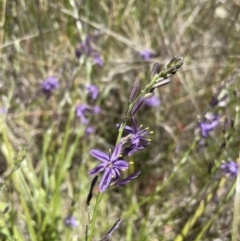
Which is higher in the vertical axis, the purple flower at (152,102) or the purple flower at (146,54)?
the purple flower at (146,54)

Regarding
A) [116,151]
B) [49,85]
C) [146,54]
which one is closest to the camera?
[116,151]

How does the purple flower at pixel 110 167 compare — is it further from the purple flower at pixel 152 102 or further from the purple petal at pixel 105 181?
the purple flower at pixel 152 102

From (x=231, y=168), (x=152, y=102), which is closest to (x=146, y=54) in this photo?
(x=152, y=102)

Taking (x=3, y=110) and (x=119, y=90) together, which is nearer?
(x=3, y=110)

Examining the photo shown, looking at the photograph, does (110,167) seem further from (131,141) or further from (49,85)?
(49,85)

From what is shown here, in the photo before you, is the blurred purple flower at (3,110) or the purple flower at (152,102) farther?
the purple flower at (152,102)

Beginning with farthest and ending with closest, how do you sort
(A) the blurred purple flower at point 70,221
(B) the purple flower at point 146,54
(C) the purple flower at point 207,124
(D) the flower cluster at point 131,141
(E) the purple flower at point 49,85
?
(B) the purple flower at point 146,54, (E) the purple flower at point 49,85, (A) the blurred purple flower at point 70,221, (C) the purple flower at point 207,124, (D) the flower cluster at point 131,141

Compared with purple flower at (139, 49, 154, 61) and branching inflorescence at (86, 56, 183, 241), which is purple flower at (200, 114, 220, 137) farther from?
purple flower at (139, 49, 154, 61)

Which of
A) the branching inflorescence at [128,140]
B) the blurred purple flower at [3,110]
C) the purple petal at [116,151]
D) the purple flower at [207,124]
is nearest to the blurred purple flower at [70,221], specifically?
the blurred purple flower at [3,110]

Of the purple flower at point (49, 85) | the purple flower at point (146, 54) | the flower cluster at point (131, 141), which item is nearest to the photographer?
the flower cluster at point (131, 141)

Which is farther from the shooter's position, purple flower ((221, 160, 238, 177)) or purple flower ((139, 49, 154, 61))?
purple flower ((139, 49, 154, 61))

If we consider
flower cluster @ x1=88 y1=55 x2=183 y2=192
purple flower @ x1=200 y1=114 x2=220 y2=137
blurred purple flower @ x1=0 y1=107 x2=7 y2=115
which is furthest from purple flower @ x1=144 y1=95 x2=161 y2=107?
flower cluster @ x1=88 y1=55 x2=183 y2=192

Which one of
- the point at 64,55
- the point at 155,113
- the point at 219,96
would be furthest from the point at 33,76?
the point at 219,96

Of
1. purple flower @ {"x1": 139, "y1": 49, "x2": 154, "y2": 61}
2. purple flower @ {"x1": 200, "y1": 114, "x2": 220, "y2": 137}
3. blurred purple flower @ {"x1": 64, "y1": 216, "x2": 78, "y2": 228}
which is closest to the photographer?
purple flower @ {"x1": 200, "y1": 114, "x2": 220, "y2": 137}
